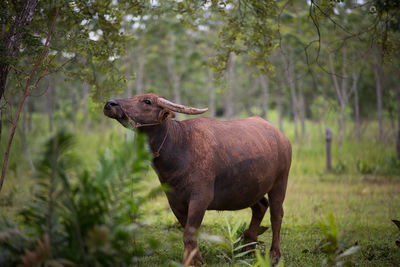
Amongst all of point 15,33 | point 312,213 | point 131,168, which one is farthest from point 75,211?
point 312,213

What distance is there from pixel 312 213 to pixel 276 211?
8.79 ft

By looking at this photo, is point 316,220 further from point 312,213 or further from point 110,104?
point 110,104

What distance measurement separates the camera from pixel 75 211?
2211 mm

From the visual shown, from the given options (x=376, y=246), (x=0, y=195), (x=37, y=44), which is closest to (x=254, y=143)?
(x=376, y=246)

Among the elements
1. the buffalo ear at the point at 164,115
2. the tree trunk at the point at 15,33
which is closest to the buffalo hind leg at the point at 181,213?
the buffalo ear at the point at 164,115

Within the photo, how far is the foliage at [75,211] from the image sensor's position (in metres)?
2.20

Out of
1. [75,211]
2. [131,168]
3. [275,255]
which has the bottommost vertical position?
[275,255]

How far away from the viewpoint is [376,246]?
16.5 ft

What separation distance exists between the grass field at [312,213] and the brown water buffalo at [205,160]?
0.30 metres

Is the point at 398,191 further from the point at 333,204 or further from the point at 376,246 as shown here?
the point at 376,246

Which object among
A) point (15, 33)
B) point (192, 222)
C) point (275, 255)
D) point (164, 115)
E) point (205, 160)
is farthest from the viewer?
point (275, 255)

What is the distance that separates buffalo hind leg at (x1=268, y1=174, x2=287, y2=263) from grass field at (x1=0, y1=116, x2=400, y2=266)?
19 centimetres

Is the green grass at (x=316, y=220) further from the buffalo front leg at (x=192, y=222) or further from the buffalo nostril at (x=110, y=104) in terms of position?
the buffalo nostril at (x=110, y=104)

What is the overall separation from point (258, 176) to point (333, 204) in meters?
4.11
